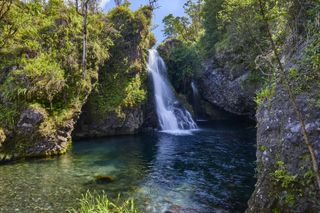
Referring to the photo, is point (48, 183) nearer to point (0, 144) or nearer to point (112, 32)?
point (0, 144)

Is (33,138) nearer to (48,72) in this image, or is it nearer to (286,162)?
(48,72)

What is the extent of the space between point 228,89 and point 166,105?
7.34m

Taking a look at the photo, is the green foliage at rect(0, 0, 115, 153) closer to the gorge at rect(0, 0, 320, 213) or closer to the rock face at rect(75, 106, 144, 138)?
the gorge at rect(0, 0, 320, 213)

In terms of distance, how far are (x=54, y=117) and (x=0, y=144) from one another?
4.05 m

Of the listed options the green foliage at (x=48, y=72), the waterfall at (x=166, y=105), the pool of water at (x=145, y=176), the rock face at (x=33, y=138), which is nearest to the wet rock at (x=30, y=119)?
the rock face at (x=33, y=138)

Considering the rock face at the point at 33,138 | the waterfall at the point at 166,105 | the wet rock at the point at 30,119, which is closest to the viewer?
the rock face at the point at 33,138

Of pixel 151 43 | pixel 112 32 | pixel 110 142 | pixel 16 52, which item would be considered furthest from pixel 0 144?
pixel 151 43

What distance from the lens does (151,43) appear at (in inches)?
1553

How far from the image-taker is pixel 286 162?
23.9 ft

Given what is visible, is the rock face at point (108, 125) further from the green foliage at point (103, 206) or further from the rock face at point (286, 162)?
the rock face at point (286, 162)

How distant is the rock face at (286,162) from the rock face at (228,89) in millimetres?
22036

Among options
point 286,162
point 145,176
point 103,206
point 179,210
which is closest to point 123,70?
point 145,176

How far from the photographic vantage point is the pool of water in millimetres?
11164

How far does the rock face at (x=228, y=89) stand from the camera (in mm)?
30656
